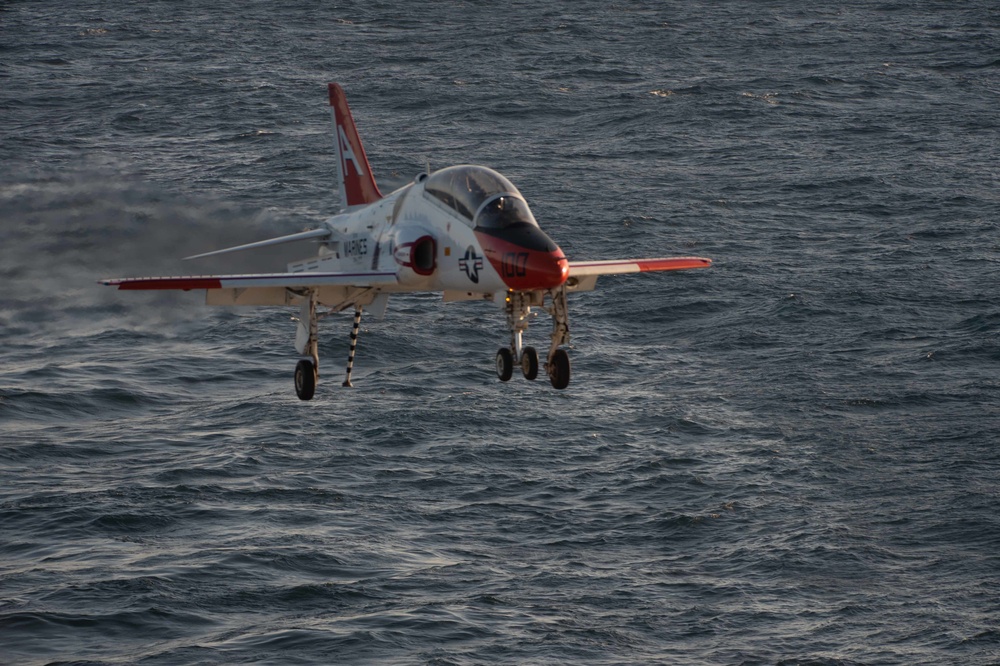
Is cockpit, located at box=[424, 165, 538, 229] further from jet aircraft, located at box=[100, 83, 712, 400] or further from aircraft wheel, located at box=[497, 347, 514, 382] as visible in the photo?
aircraft wheel, located at box=[497, 347, 514, 382]

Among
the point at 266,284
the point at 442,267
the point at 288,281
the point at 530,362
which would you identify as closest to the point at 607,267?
the point at 530,362

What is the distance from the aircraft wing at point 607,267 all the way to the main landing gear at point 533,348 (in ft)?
5.44

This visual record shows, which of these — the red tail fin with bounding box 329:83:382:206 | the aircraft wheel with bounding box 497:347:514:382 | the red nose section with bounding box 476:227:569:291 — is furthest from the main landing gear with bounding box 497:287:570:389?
the red tail fin with bounding box 329:83:382:206

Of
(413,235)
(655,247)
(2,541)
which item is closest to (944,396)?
(655,247)

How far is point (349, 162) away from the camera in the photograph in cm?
6594

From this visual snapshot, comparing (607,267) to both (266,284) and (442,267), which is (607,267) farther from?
(266,284)

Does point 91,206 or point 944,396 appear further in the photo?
point 944,396

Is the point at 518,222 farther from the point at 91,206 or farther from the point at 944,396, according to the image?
the point at 944,396

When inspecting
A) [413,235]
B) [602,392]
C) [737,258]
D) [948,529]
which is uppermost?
[413,235]

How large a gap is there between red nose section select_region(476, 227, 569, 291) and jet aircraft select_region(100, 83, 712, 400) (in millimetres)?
33

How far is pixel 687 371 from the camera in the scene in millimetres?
194000

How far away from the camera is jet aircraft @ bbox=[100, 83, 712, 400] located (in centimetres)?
4809

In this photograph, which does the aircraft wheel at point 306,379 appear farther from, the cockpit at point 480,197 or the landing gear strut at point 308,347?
the cockpit at point 480,197

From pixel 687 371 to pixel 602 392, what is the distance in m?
12.2
